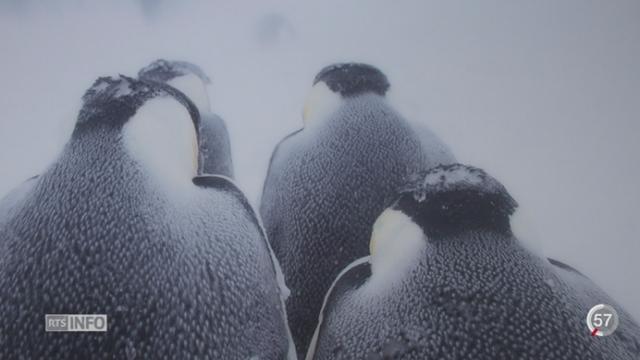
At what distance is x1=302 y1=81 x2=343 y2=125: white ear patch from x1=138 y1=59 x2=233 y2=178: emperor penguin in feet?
0.32

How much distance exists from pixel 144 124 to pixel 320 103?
0.69ft

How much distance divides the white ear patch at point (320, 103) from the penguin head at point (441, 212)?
0.57 ft

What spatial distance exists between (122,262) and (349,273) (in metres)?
0.17

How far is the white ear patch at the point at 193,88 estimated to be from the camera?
1.77ft

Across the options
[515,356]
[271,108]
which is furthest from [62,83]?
[515,356]

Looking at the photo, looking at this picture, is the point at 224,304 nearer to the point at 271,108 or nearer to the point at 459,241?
the point at 459,241

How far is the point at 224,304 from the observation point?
12.7 inches

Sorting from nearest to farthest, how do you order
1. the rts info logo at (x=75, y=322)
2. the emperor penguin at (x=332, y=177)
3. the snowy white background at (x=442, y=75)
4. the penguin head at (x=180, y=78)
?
the rts info logo at (x=75, y=322) → the emperor penguin at (x=332, y=177) → the penguin head at (x=180, y=78) → the snowy white background at (x=442, y=75)

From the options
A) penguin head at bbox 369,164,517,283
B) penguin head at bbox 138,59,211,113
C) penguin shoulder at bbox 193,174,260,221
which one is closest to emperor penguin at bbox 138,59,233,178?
penguin head at bbox 138,59,211,113

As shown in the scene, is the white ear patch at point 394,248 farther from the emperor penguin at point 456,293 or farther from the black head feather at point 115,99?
the black head feather at point 115,99

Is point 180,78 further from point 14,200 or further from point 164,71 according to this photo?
point 14,200

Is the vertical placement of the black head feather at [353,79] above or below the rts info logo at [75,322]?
above

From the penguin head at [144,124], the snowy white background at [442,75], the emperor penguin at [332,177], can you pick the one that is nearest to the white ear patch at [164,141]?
the penguin head at [144,124]

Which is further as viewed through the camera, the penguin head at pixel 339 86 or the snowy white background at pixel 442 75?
the snowy white background at pixel 442 75
